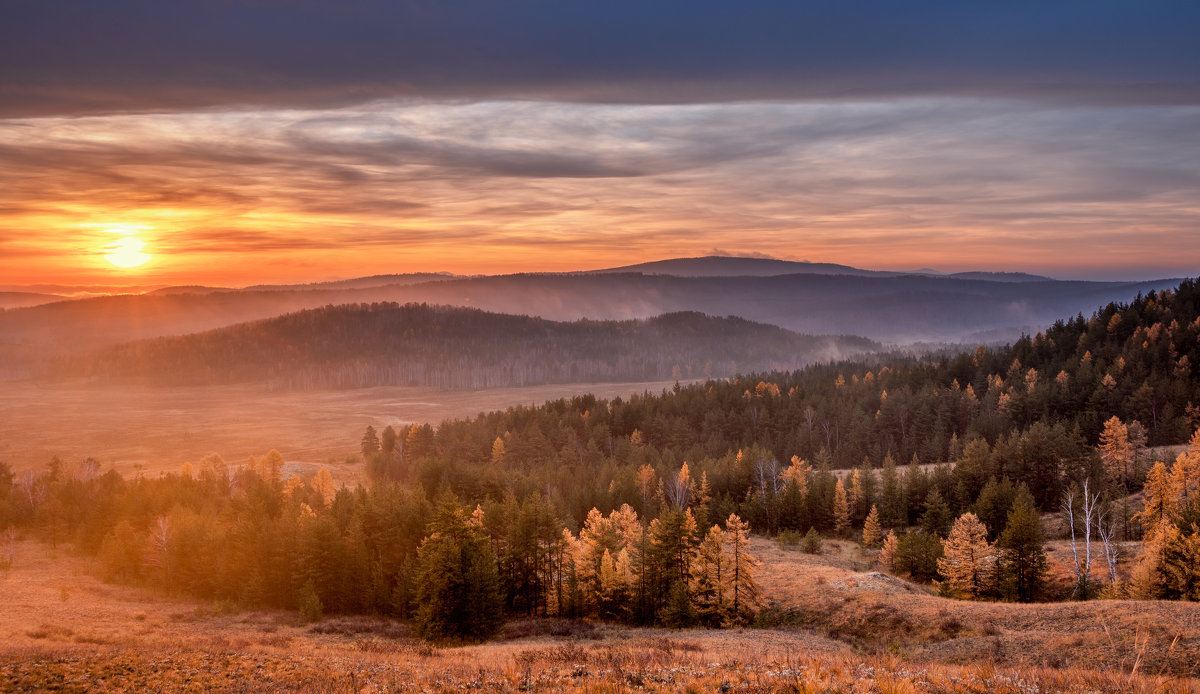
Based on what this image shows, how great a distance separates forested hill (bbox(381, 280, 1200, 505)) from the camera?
110875 mm

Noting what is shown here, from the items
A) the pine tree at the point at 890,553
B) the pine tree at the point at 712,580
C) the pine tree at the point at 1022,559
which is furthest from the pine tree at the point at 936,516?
the pine tree at the point at 712,580

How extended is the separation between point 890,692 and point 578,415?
147717 mm

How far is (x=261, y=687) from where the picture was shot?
25.0 m

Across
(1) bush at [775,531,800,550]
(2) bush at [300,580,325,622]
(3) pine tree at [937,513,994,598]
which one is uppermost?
(3) pine tree at [937,513,994,598]

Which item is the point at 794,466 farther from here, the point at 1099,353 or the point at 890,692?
the point at 1099,353

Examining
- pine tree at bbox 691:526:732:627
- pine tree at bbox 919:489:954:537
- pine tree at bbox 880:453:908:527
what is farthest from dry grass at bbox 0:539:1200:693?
pine tree at bbox 880:453:908:527

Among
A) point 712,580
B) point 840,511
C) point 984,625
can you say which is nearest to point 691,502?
point 840,511

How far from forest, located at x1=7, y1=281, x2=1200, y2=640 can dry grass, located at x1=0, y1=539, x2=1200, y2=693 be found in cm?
514

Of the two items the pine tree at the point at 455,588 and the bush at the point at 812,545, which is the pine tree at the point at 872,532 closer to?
the bush at the point at 812,545

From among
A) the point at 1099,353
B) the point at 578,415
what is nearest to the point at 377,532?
the point at 578,415

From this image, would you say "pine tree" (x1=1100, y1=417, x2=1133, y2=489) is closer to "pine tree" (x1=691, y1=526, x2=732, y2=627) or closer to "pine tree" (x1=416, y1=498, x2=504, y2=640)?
"pine tree" (x1=691, y1=526, x2=732, y2=627)

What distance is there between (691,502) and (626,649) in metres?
67.6

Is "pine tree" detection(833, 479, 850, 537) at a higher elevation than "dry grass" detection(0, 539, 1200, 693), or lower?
lower

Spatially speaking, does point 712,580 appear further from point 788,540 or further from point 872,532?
point 872,532
